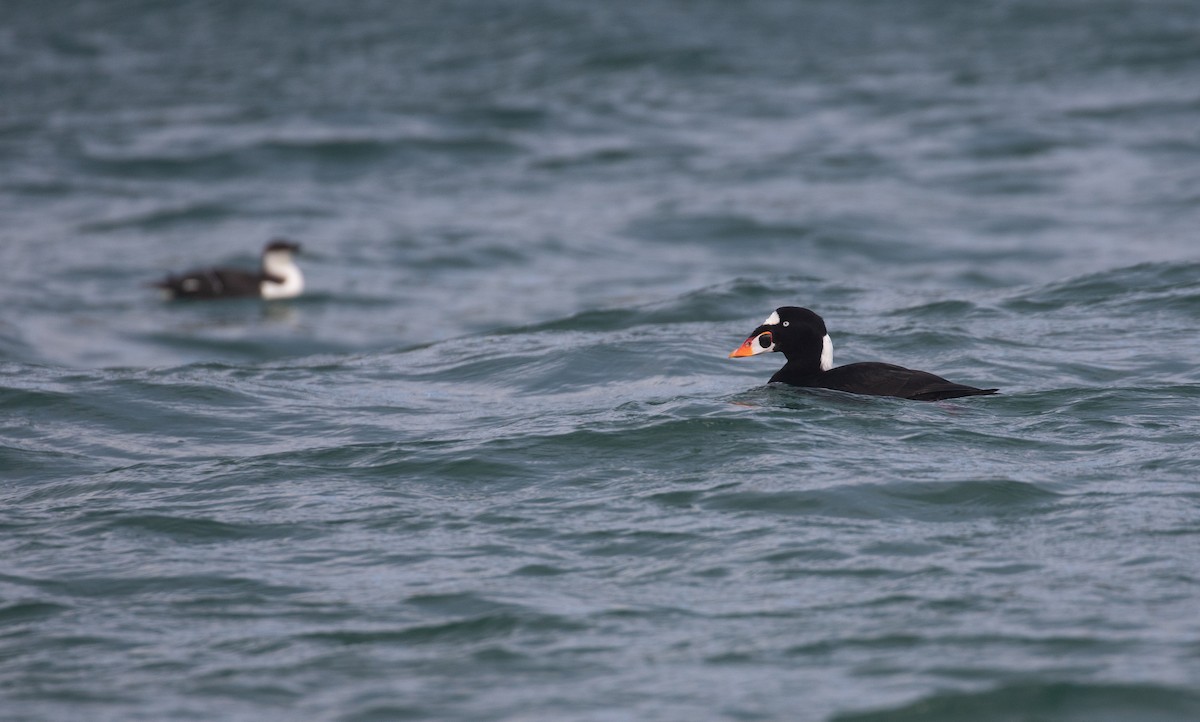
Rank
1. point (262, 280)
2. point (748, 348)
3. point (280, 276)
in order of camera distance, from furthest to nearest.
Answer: point (280, 276), point (262, 280), point (748, 348)

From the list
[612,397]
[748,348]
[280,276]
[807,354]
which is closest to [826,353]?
A: [807,354]

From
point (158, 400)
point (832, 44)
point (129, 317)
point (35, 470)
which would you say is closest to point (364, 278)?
point (129, 317)

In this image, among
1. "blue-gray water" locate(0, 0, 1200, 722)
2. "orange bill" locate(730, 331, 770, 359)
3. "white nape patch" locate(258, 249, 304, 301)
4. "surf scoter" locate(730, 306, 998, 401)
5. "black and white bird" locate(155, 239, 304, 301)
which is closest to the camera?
"blue-gray water" locate(0, 0, 1200, 722)

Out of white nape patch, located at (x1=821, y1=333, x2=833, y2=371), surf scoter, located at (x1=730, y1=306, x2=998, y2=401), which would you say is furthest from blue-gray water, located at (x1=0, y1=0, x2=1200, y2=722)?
white nape patch, located at (x1=821, y1=333, x2=833, y2=371)

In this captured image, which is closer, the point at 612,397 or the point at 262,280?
the point at 612,397

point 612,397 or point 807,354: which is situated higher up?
point 807,354

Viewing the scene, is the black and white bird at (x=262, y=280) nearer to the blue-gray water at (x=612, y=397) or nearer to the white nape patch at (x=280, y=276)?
the white nape patch at (x=280, y=276)

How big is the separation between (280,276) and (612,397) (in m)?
9.68

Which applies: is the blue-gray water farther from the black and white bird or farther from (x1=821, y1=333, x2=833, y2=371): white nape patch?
(x1=821, y1=333, x2=833, y2=371): white nape patch

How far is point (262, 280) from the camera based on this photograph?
19031 millimetres

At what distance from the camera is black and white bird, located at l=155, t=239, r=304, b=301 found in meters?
18.9

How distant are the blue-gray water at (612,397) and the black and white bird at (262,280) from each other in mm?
249

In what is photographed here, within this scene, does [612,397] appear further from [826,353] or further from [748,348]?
[826,353]

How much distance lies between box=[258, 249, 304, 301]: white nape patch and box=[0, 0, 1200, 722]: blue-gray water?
274mm
